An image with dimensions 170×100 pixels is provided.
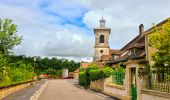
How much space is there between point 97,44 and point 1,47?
77.3m

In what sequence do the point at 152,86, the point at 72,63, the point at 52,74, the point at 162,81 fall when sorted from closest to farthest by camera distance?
the point at 162,81, the point at 152,86, the point at 52,74, the point at 72,63

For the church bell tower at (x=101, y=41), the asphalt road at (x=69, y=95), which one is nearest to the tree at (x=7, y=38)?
the asphalt road at (x=69, y=95)

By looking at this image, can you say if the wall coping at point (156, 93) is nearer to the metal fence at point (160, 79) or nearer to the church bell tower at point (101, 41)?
the metal fence at point (160, 79)

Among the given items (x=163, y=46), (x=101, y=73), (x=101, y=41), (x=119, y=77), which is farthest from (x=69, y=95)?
Answer: (x=101, y=41)

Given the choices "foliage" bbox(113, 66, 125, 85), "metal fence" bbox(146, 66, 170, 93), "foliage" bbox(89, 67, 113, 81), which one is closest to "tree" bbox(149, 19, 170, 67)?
"metal fence" bbox(146, 66, 170, 93)

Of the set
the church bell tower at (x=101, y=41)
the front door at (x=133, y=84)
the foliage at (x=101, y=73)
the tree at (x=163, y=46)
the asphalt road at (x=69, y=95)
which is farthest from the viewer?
the church bell tower at (x=101, y=41)

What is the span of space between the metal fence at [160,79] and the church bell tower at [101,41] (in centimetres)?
7792

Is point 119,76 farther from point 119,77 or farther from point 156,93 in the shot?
point 156,93

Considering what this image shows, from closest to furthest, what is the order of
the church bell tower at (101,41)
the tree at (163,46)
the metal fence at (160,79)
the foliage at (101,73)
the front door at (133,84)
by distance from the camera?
the metal fence at (160,79) → the tree at (163,46) → the front door at (133,84) → the foliage at (101,73) → the church bell tower at (101,41)

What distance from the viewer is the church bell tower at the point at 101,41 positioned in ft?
322

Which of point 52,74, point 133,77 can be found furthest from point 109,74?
point 52,74

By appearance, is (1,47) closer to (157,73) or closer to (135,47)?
(157,73)

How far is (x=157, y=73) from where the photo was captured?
1822 cm

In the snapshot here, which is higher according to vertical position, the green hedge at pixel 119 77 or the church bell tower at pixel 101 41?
the church bell tower at pixel 101 41
